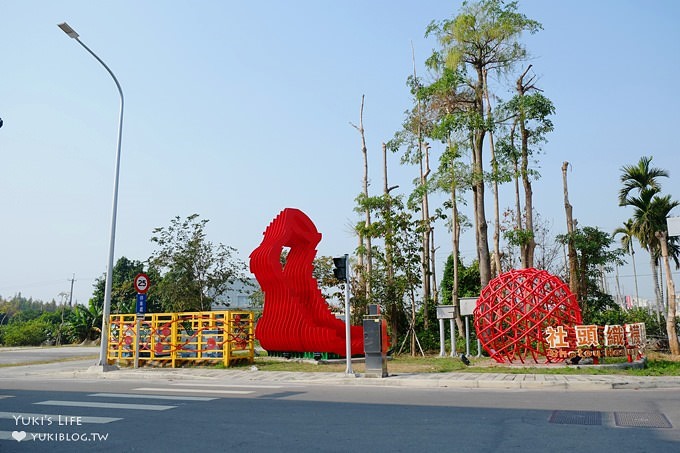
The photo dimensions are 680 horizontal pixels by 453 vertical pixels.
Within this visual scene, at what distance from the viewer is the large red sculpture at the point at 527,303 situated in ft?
50.3

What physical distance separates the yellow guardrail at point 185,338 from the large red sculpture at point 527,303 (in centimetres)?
750

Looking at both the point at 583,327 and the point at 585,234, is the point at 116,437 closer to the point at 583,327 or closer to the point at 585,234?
the point at 583,327

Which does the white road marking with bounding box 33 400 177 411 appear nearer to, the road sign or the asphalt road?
the asphalt road

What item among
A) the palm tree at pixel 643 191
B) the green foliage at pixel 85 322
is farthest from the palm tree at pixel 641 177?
the green foliage at pixel 85 322

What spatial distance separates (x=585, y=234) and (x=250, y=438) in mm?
23396

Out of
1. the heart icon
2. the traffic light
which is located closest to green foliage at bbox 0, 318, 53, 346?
the traffic light

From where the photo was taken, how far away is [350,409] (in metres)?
8.41

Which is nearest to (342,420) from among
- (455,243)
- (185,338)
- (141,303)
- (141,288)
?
(141,288)

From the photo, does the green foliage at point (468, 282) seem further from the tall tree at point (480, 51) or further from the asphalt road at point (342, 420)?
the asphalt road at point (342, 420)

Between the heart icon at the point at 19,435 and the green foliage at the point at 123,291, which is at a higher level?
the green foliage at the point at 123,291

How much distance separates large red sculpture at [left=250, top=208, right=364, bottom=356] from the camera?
61.1ft

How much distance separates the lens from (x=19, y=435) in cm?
677

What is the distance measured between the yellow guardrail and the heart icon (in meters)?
10.3

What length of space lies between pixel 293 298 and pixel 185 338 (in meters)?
3.71
